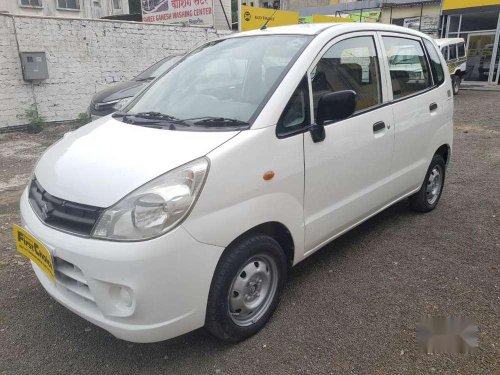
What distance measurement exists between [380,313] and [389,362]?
1.46ft

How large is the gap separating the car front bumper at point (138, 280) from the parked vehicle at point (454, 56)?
15610 millimetres

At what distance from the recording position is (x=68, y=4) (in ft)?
111

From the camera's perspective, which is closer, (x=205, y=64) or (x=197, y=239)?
(x=197, y=239)

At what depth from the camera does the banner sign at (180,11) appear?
13.5 meters

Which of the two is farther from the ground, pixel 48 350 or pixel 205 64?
pixel 205 64

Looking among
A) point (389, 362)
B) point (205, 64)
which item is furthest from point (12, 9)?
point (389, 362)

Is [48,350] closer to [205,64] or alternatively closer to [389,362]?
[389,362]

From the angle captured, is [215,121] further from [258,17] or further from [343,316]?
[258,17]

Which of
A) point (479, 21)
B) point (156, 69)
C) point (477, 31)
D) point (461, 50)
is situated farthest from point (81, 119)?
point (479, 21)

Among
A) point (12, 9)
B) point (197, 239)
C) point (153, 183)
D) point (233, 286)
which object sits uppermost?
point (12, 9)

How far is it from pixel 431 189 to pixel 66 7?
1447 inches

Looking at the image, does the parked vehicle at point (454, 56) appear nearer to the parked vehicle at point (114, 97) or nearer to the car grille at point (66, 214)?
the parked vehicle at point (114, 97)

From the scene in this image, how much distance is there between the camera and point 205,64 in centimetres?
319

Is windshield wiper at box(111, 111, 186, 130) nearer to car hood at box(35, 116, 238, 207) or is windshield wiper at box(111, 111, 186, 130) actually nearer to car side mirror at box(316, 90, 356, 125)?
car hood at box(35, 116, 238, 207)
